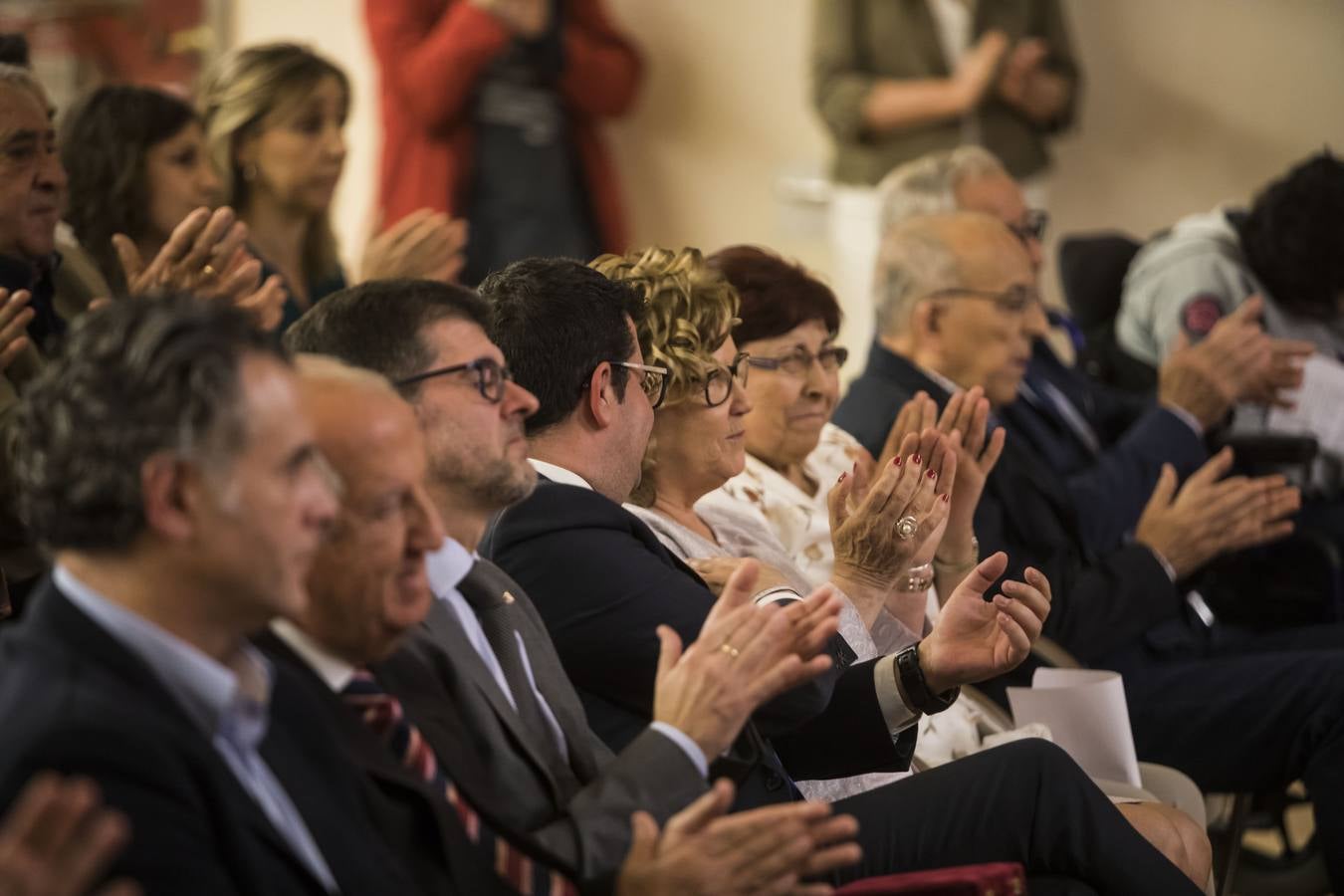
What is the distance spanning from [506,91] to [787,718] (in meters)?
4.11

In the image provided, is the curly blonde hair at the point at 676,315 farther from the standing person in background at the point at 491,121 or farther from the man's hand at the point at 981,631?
the standing person in background at the point at 491,121

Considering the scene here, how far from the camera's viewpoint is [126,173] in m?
3.10

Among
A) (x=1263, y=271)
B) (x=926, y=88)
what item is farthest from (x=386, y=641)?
(x=926, y=88)

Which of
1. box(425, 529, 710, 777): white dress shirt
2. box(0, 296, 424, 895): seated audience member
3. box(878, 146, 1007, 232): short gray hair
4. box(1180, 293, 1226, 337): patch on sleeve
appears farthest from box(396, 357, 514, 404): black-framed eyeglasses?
box(1180, 293, 1226, 337): patch on sleeve

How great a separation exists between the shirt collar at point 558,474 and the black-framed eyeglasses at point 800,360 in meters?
0.74

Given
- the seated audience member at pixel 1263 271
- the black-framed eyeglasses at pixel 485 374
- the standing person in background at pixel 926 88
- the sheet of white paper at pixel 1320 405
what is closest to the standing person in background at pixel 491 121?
the standing person in background at pixel 926 88

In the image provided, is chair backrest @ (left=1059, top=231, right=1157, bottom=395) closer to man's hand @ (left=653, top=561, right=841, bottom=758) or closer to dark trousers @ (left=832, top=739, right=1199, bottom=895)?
dark trousers @ (left=832, top=739, right=1199, bottom=895)

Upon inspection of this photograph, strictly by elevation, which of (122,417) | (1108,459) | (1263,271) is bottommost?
(1108,459)

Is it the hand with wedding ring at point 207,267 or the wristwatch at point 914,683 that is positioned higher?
the hand with wedding ring at point 207,267

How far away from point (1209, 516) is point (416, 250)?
1523 mm

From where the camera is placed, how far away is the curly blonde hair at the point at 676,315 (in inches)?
85.7

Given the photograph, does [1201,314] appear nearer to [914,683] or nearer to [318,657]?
[914,683]

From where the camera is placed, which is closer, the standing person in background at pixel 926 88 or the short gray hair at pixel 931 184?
the short gray hair at pixel 931 184

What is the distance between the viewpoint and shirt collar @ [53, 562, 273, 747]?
120cm
